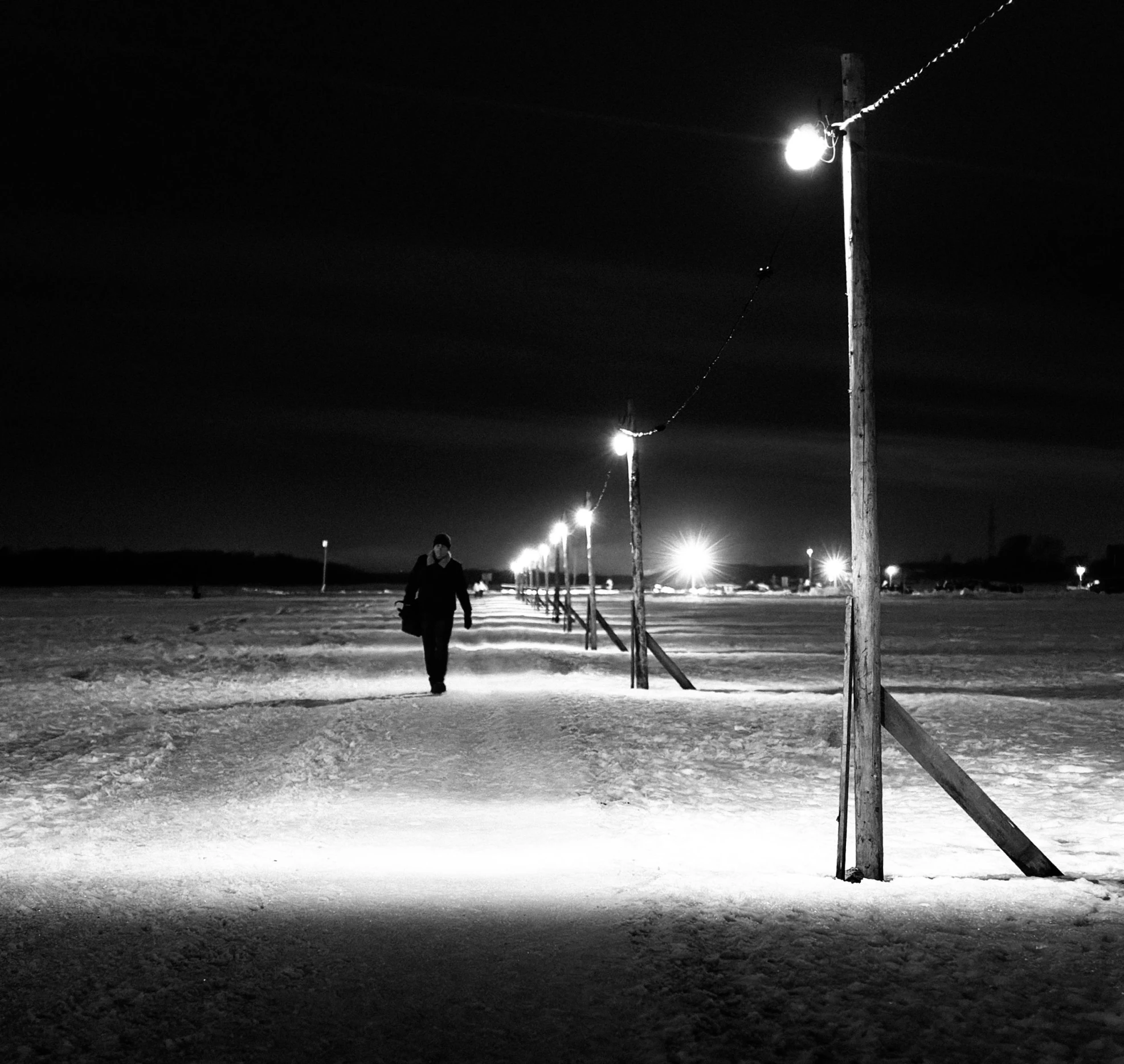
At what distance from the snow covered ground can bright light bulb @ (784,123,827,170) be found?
4456mm

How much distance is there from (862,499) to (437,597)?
9862 mm

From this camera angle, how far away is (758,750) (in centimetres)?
1245

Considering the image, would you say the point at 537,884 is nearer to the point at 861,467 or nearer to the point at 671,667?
the point at 861,467

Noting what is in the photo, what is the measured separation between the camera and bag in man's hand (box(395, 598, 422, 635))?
16.5 metres

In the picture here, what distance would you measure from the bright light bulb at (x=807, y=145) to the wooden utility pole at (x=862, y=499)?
0.64ft

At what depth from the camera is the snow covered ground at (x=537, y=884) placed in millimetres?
4285

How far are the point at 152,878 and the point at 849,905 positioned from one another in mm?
3861

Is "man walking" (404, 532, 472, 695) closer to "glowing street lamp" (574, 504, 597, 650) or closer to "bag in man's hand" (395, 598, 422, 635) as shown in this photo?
"bag in man's hand" (395, 598, 422, 635)

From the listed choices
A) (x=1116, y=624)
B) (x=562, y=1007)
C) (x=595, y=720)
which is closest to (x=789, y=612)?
(x=1116, y=624)

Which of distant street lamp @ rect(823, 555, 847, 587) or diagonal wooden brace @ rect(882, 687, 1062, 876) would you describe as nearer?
diagonal wooden brace @ rect(882, 687, 1062, 876)

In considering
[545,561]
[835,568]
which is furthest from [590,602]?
[835,568]

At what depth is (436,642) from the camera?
54.5ft

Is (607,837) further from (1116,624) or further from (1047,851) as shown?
(1116,624)

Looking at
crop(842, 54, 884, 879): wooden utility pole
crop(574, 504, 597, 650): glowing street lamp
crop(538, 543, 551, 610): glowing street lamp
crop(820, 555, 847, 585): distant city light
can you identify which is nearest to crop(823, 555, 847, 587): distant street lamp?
crop(820, 555, 847, 585): distant city light
